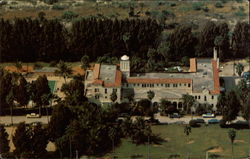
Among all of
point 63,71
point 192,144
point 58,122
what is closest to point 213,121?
point 192,144

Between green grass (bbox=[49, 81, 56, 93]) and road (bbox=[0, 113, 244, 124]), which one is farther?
green grass (bbox=[49, 81, 56, 93])

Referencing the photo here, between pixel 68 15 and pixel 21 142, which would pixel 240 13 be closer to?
pixel 68 15

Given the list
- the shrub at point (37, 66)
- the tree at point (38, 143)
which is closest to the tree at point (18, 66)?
the shrub at point (37, 66)

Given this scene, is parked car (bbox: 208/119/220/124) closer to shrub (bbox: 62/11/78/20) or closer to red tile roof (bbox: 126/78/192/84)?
red tile roof (bbox: 126/78/192/84)

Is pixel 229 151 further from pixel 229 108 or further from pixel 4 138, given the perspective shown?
pixel 4 138

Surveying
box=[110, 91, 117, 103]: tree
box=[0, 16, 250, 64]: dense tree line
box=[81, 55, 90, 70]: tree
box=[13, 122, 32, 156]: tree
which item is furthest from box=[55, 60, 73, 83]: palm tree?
box=[13, 122, 32, 156]: tree

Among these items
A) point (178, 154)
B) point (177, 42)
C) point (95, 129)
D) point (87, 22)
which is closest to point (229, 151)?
point (178, 154)
